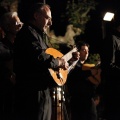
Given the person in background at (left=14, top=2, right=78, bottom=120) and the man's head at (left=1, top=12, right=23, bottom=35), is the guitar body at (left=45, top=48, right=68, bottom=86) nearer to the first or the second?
the person in background at (left=14, top=2, right=78, bottom=120)

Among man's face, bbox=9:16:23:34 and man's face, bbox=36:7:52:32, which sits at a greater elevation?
man's face, bbox=9:16:23:34

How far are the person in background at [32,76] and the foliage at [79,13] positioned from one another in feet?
32.4

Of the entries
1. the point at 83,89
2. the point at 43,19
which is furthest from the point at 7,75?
the point at 83,89

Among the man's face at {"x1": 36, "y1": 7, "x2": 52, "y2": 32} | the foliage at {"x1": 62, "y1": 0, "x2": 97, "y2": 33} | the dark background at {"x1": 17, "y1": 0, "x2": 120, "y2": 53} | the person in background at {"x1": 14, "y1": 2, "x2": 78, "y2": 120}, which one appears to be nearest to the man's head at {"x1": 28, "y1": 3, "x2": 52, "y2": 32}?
the man's face at {"x1": 36, "y1": 7, "x2": 52, "y2": 32}

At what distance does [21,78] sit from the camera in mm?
3971

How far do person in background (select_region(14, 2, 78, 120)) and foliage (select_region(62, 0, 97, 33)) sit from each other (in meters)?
9.87

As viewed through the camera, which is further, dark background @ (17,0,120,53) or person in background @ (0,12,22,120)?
dark background @ (17,0,120,53)

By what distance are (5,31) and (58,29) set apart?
473 inches

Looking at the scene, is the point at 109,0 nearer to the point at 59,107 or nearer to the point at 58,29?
the point at 58,29

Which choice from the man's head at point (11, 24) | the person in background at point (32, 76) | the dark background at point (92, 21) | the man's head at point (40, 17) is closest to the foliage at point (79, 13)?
the dark background at point (92, 21)

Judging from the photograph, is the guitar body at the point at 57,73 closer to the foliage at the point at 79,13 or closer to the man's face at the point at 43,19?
the man's face at the point at 43,19

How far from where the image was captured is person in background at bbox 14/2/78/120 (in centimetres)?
389

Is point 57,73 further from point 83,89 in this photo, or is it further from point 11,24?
point 83,89

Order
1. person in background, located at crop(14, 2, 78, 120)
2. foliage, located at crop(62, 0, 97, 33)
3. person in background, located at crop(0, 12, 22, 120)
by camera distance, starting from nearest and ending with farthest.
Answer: person in background, located at crop(14, 2, 78, 120) < person in background, located at crop(0, 12, 22, 120) < foliage, located at crop(62, 0, 97, 33)
